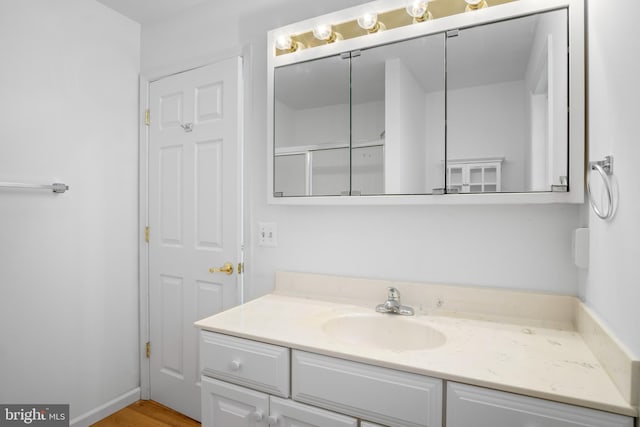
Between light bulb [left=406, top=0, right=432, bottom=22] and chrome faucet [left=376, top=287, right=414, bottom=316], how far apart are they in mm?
1080

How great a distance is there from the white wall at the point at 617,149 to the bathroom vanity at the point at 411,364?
14 centimetres

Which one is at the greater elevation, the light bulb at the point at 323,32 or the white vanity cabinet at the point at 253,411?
the light bulb at the point at 323,32

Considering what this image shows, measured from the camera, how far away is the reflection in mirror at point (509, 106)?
116 centimetres

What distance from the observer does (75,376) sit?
6.33ft

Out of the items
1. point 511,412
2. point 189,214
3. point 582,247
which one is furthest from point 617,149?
point 189,214

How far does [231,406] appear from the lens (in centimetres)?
128

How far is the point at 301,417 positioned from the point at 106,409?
159 centimetres

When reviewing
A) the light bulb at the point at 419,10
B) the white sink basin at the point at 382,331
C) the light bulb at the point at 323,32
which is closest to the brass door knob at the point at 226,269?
the white sink basin at the point at 382,331

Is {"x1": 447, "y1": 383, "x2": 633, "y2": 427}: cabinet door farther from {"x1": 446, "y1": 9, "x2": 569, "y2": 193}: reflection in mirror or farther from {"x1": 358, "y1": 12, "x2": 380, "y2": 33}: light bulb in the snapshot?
{"x1": 358, "y1": 12, "x2": 380, "y2": 33}: light bulb

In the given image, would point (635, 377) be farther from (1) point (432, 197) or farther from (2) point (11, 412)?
(2) point (11, 412)

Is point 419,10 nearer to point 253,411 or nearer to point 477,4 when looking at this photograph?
point 477,4

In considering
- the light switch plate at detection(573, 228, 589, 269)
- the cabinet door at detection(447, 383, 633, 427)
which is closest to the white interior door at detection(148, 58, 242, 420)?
the cabinet door at detection(447, 383, 633, 427)

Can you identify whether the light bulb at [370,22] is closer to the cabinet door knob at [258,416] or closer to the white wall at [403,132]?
the white wall at [403,132]

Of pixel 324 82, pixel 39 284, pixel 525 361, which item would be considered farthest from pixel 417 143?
pixel 39 284
